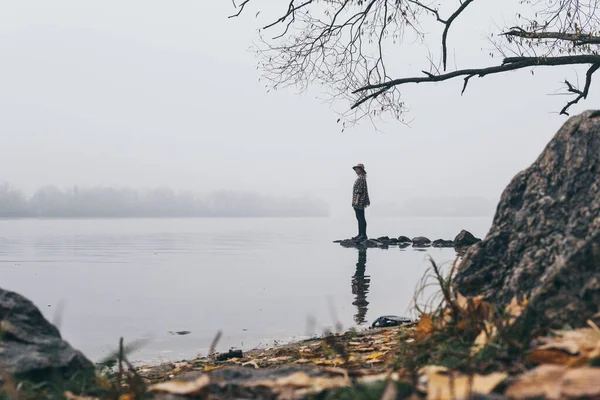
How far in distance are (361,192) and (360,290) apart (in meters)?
13.5

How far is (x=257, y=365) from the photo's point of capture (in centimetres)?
503

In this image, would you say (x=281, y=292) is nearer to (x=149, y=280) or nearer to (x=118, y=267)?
(x=149, y=280)

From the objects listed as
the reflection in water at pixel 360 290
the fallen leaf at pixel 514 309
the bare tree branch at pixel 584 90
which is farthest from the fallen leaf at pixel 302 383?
the bare tree branch at pixel 584 90

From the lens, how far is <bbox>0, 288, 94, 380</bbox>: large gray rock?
380 cm

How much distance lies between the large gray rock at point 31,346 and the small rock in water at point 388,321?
14.7ft

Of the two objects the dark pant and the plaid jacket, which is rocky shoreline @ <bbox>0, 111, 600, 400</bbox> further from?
the plaid jacket

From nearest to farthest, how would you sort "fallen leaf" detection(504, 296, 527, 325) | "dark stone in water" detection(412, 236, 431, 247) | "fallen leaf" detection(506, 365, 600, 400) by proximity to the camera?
"fallen leaf" detection(506, 365, 600, 400) < "fallen leaf" detection(504, 296, 527, 325) < "dark stone in water" detection(412, 236, 431, 247)

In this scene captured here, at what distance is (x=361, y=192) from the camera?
24531 mm

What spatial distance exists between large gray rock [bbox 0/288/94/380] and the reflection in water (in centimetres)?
468

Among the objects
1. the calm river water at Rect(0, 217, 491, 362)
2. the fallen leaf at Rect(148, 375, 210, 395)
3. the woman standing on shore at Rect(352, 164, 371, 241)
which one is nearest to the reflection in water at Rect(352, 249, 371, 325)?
the calm river water at Rect(0, 217, 491, 362)

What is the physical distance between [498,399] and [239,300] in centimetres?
797

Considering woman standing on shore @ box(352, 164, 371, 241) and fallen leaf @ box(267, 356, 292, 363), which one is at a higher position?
woman standing on shore @ box(352, 164, 371, 241)

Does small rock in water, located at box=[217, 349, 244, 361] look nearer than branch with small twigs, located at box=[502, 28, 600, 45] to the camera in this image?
Yes

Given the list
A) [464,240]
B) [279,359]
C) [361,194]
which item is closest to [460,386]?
[279,359]
